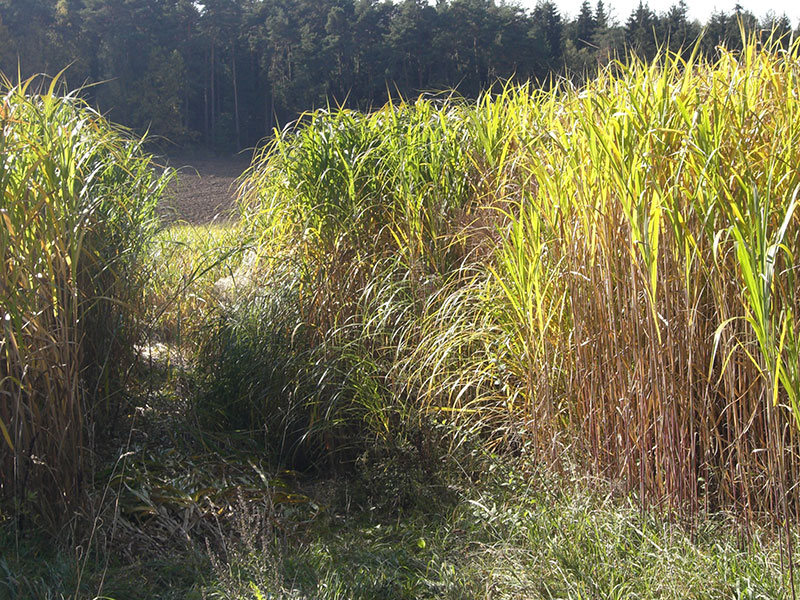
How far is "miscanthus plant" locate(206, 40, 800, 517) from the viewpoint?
2078 millimetres

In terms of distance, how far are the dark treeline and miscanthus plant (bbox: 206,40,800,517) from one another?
18724 mm

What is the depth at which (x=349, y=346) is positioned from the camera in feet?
11.2

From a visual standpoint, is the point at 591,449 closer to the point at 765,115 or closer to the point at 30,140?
the point at 765,115

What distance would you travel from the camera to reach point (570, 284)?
2533mm

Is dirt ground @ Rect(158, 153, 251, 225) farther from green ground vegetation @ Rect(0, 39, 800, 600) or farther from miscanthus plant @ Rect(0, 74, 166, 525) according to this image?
miscanthus plant @ Rect(0, 74, 166, 525)

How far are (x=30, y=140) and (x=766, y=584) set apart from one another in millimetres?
2656

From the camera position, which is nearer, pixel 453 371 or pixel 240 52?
pixel 453 371

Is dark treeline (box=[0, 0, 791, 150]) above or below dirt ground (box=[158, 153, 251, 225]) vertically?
above

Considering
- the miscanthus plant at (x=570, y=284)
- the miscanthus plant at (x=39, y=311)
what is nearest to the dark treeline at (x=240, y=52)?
the miscanthus plant at (x=570, y=284)

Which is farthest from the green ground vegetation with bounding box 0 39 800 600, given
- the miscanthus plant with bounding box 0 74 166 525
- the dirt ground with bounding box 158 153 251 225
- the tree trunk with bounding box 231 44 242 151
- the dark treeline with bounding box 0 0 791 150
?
the tree trunk with bounding box 231 44 242 151

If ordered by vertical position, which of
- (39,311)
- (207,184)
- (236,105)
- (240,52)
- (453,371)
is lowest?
(207,184)

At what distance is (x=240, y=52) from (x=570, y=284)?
96.8 feet

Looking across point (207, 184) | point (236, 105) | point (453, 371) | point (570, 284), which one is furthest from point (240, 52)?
point (570, 284)

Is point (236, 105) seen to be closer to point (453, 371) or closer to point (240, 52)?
point (240, 52)
